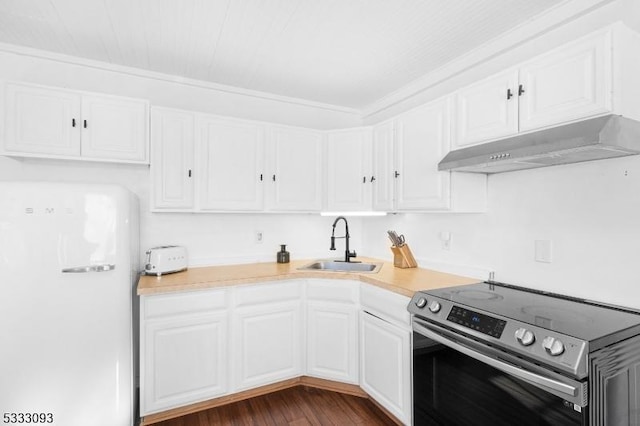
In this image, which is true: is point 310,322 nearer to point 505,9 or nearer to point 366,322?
point 366,322

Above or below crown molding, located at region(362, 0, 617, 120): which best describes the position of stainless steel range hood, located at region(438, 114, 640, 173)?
below

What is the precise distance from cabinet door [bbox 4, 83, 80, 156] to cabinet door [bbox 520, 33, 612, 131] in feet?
8.94

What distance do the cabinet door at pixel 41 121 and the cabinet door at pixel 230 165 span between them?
0.81m

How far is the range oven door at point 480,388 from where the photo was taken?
1188 millimetres

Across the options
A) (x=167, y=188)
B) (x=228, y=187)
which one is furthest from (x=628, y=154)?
(x=167, y=188)

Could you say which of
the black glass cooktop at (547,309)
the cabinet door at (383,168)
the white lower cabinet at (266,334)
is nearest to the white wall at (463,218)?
the black glass cooktop at (547,309)

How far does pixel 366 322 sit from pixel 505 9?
7.00 ft

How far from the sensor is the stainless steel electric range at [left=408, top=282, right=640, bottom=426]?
1162 millimetres

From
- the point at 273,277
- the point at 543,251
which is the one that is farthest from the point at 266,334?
the point at 543,251

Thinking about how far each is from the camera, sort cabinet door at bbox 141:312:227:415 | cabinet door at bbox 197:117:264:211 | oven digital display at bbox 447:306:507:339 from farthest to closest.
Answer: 1. cabinet door at bbox 197:117:264:211
2. cabinet door at bbox 141:312:227:415
3. oven digital display at bbox 447:306:507:339

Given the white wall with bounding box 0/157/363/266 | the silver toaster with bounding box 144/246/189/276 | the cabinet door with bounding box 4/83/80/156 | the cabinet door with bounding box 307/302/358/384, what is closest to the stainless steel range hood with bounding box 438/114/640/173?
the cabinet door with bounding box 307/302/358/384

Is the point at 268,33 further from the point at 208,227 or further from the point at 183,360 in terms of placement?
the point at 183,360

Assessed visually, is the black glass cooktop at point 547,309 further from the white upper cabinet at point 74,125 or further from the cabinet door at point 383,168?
the white upper cabinet at point 74,125

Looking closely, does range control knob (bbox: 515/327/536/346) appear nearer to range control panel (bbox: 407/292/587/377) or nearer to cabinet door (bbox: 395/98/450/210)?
range control panel (bbox: 407/292/587/377)
